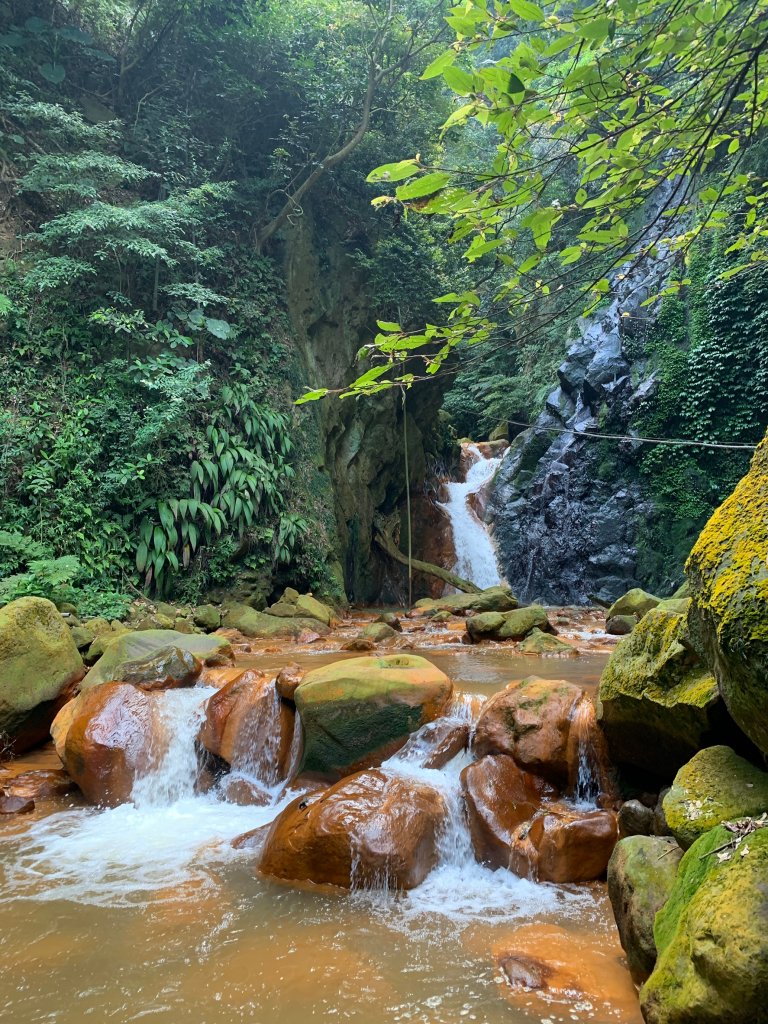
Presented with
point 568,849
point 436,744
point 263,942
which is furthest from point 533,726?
point 263,942

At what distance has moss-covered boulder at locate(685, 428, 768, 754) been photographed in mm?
2031

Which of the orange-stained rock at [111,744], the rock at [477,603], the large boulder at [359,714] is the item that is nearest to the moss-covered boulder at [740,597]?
the large boulder at [359,714]

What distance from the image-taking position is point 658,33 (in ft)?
5.23

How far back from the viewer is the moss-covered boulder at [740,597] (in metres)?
2.03

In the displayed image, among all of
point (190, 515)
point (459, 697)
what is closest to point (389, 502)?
point (190, 515)

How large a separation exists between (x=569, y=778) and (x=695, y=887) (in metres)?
2.18

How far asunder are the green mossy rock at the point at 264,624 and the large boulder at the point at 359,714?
4.57m

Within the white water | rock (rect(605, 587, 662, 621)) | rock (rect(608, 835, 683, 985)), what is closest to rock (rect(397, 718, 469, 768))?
rock (rect(608, 835, 683, 985))

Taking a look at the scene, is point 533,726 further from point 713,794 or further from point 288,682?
point 288,682

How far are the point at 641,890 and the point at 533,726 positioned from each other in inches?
73.5

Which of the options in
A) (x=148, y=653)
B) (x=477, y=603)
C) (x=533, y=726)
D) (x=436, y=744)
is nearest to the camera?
(x=533, y=726)

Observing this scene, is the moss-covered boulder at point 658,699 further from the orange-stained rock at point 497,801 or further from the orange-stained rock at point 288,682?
the orange-stained rock at point 288,682

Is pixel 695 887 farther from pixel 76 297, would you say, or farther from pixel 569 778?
pixel 76 297

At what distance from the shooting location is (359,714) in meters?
4.86
